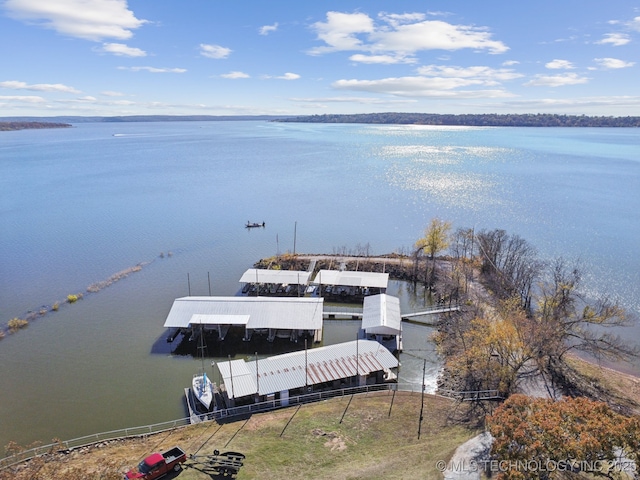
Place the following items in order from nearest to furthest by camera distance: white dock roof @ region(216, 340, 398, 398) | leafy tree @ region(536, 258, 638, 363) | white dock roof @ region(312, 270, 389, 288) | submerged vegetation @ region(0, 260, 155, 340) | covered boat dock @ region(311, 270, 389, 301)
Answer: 1. white dock roof @ region(216, 340, 398, 398)
2. leafy tree @ region(536, 258, 638, 363)
3. submerged vegetation @ region(0, 260, 155, 340)
4. white dock roof @ region(312, 270, 389, 288)
5. covered boat dock @ region(311, 270, 389, 301)

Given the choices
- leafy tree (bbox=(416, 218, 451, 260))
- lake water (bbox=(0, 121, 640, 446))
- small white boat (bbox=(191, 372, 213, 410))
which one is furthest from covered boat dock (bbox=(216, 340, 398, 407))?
leafy tree (bbox=(416, 218, 451, 260))

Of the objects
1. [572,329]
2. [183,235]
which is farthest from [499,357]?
[183,235]

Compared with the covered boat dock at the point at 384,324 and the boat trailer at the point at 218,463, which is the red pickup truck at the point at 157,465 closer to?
the boat trailer at the point at 218,463

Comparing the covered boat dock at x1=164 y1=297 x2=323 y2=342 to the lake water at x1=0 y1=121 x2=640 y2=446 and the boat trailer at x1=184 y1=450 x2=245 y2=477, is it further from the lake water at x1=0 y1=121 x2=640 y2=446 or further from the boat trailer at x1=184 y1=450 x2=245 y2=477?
the boat trailer at x1=184 y1=450 x2=245 y2=477

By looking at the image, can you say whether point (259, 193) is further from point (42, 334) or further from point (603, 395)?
point (603, 395)

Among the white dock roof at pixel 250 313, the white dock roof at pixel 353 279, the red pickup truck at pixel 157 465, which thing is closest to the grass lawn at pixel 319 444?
the red pickup truck at pixel 157 465
